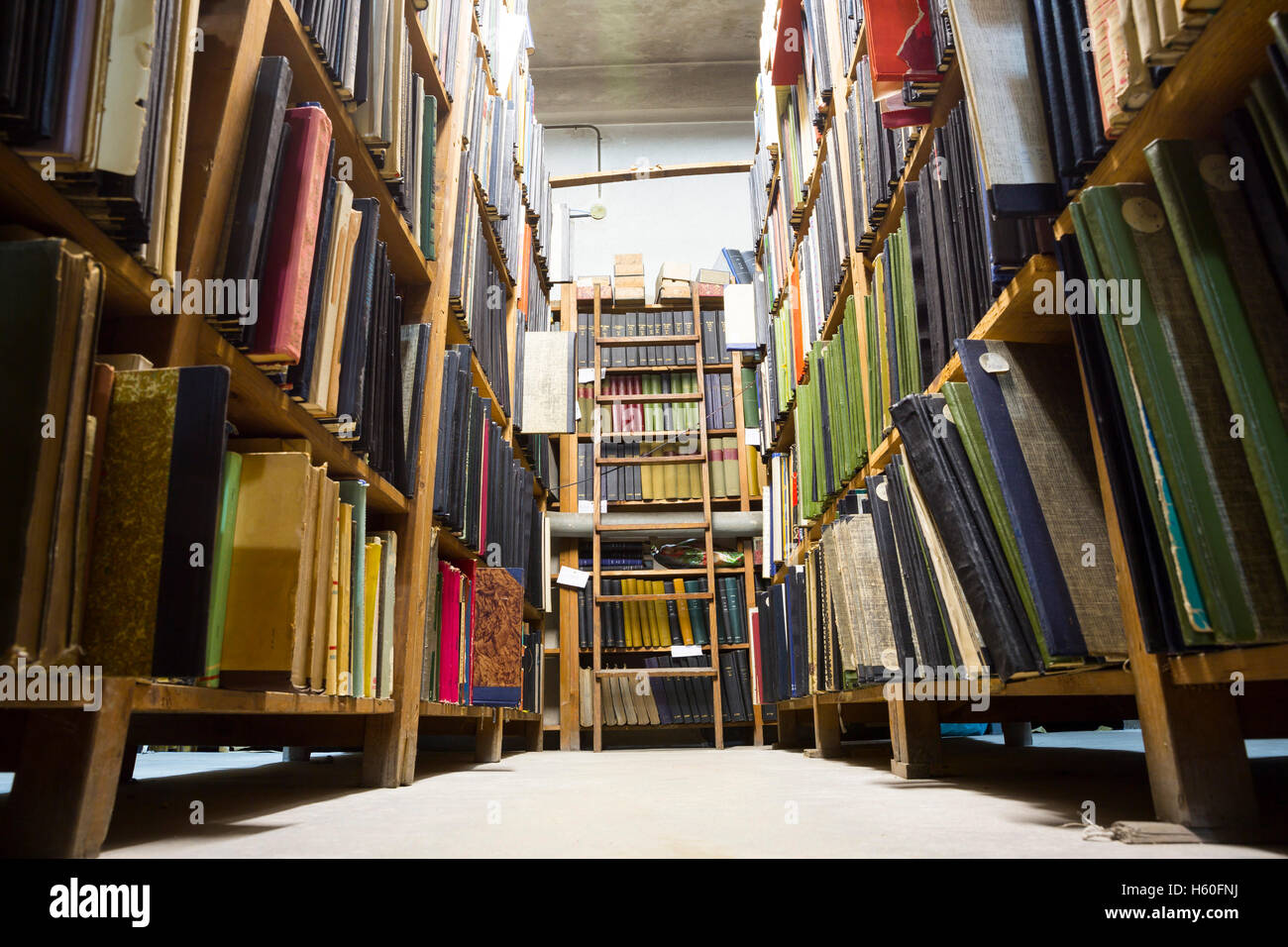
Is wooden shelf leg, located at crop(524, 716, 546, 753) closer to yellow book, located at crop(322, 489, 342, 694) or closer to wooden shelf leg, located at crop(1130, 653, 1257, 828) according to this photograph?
yellow book, located at crop(322, 489, 342, 694)

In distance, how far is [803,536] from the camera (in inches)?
128

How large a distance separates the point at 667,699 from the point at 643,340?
198 centimetres

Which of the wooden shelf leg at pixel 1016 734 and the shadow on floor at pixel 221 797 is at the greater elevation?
the shadow on floor at pixel 221 797

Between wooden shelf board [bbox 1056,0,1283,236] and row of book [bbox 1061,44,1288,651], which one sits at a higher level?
wooden shelf board [bbox 1056,0,1283,236]

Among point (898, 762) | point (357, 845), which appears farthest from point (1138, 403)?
point (898, 762)

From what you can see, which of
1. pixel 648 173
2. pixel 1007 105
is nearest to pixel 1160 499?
pixel 1007 105

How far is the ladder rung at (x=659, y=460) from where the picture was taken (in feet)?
15.3

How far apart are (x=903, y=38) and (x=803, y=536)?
1.99 meters

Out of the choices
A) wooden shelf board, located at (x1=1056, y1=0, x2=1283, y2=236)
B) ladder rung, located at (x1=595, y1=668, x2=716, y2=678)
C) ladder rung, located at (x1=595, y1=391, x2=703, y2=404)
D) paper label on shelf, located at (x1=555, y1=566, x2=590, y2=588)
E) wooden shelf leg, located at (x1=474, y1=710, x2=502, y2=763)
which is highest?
ladder rung, located at (x1=595, y1=391, x2=703, y2=404)

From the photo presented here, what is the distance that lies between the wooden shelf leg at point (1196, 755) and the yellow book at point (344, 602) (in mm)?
1080

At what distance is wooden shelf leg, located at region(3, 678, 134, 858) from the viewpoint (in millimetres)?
735

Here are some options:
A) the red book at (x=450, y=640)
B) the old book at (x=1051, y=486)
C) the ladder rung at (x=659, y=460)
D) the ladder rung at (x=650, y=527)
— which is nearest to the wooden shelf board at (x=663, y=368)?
the ladder rung at (x=659, y=460)

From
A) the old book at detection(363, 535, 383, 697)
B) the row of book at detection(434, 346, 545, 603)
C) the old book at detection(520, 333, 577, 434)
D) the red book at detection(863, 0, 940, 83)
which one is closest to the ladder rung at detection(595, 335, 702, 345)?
the old book at detection(520, 333, 577, 434)

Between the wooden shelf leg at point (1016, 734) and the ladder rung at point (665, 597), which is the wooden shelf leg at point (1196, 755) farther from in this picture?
the ladder rung at point (665, 597)
